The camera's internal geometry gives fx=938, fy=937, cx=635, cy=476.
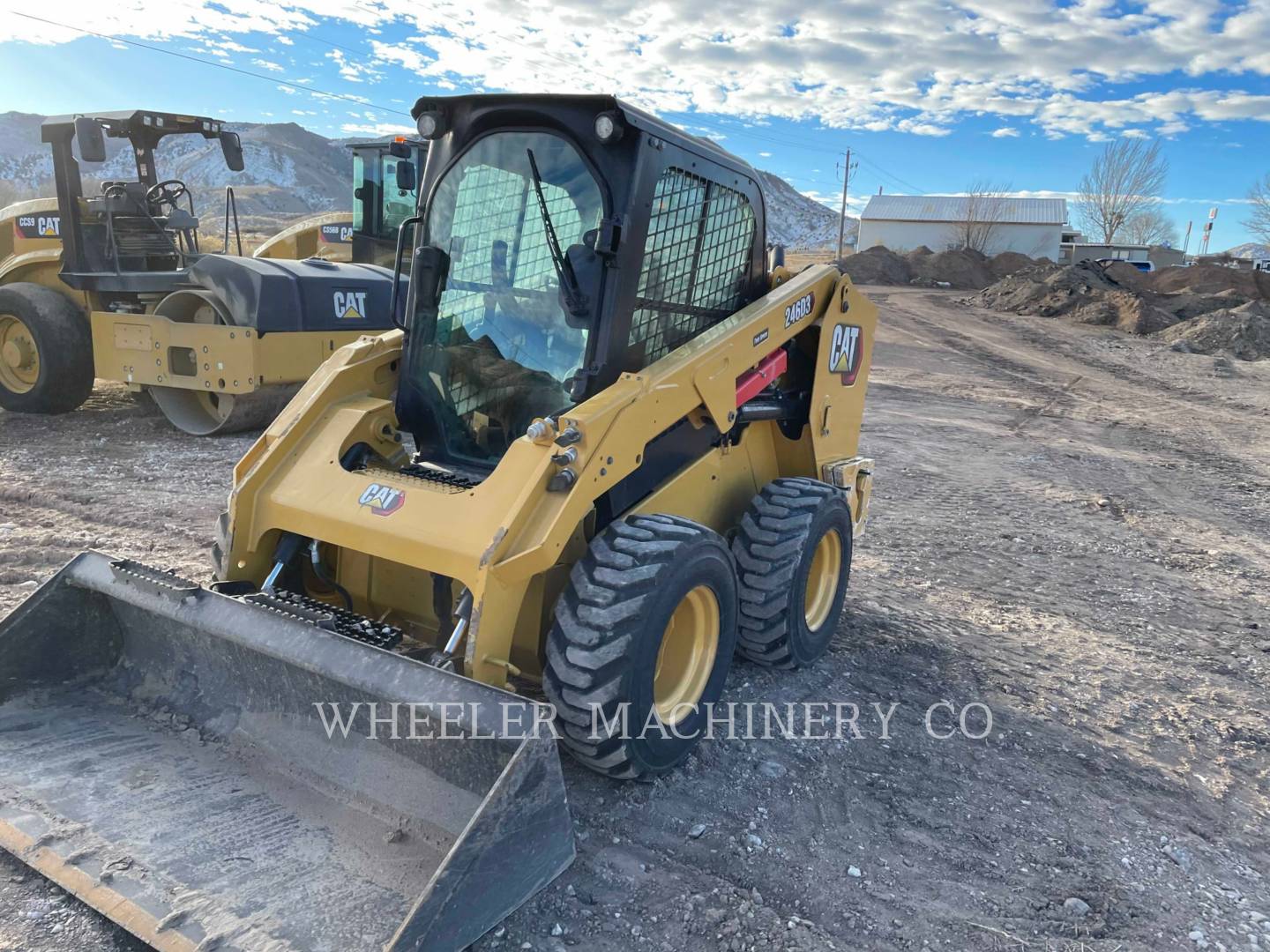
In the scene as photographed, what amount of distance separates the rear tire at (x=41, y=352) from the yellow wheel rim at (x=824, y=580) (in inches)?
292

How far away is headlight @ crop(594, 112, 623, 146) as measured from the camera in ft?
10.3

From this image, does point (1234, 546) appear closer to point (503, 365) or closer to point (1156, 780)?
point (1156, 780)

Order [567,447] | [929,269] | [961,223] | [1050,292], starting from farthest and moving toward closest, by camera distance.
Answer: [961,223]
[929,269]
[1050,292]
[567,447]

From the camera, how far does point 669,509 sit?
3.75m

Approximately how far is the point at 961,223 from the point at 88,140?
2044 inches

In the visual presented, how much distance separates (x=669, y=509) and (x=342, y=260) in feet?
27.7

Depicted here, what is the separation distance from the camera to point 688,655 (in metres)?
3.39

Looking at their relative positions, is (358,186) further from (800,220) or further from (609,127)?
(800,220)

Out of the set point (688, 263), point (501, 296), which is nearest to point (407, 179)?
point (501, 296)

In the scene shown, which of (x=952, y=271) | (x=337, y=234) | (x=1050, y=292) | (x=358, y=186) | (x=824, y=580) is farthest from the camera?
(x=952, y=271)

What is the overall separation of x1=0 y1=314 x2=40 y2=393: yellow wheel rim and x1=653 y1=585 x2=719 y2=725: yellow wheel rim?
25.6 feet

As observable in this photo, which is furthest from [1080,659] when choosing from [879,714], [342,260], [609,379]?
[342,260]

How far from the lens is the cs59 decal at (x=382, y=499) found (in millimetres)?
3195

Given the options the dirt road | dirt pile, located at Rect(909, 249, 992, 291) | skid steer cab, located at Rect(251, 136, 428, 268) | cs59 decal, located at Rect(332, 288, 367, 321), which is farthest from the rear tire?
dirt pile, located at Rect(909, 249, 992, 291)
